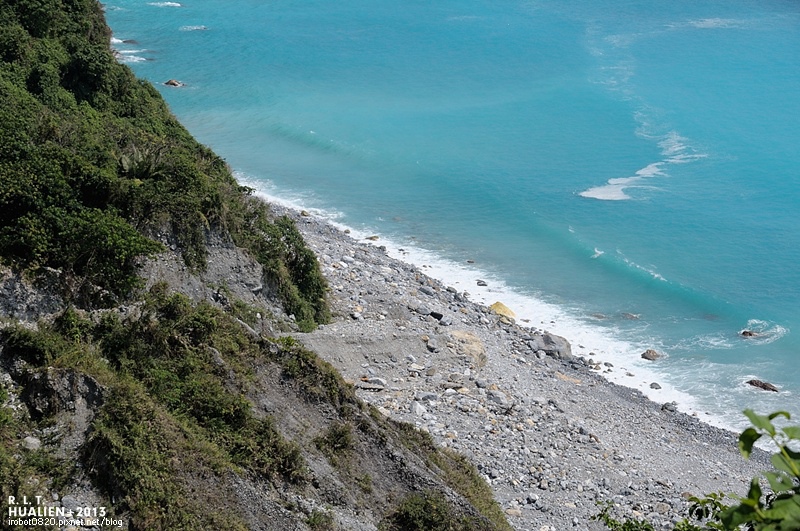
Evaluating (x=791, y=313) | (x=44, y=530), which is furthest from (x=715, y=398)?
(x=44, y=530)

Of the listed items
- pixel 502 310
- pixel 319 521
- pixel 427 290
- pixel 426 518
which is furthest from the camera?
pixel 502 310

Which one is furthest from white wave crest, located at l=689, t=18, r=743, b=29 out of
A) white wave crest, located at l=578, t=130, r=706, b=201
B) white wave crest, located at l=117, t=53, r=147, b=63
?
white wave crest, located at l=117, t=53, r=147, b=63

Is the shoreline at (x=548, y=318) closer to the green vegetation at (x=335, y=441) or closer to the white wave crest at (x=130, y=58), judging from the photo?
the green vegetation at (x=335, y=441)

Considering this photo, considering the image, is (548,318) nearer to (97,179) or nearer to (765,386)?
(765,386)

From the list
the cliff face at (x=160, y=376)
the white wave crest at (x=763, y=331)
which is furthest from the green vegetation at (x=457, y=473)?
Result: the white wave crest at (x=763, y=331)

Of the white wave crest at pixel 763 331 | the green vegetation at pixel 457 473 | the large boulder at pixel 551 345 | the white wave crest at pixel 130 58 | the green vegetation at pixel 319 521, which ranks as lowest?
the white wave crest at pixel 763 331

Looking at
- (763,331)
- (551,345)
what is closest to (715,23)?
(763,331)

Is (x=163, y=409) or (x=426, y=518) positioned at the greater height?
(x=163, y=409)
